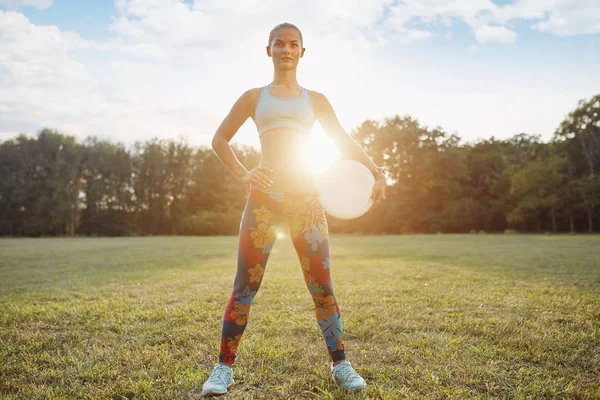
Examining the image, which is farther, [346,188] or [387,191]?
[387,191]

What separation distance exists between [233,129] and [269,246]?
1.00 meters

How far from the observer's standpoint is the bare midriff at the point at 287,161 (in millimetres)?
3014

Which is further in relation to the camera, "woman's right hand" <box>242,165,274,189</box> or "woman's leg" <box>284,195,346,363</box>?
"woman's leg" <box>284,195,346,363</box>

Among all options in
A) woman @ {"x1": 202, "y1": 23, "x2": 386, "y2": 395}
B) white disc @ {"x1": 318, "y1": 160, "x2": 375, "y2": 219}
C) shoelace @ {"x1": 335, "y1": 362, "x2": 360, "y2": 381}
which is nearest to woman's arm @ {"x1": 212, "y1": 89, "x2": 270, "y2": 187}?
woman @ {"x1": 202, "y1": 23, "x2": 386, "y2": 395}

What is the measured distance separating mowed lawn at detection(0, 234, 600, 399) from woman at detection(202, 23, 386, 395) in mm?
367

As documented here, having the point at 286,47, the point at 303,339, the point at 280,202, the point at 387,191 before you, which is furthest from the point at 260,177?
the point at 387,191

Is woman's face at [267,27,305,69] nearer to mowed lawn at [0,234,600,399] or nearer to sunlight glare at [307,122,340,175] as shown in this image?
sunlight glare at [307,122,340,175]

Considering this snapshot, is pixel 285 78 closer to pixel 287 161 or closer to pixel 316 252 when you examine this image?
pixel 287 161

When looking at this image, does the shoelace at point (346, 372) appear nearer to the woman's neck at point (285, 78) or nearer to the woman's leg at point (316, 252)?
the woman's leg at point (316, 252)

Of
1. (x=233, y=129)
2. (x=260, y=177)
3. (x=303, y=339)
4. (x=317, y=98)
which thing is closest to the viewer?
(x=260, y=177)

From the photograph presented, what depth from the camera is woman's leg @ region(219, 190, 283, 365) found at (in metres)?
2.96

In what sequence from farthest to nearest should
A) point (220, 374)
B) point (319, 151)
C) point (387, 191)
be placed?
point (387, 191)
point (319, 151)
point (220, 374)

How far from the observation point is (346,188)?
3.09m

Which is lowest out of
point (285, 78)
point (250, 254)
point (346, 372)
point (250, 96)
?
point (346, 372)
